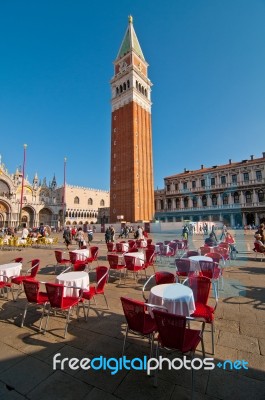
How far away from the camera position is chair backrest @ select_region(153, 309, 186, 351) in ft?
7.91

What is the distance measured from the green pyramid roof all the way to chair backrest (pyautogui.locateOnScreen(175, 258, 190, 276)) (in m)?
59.8

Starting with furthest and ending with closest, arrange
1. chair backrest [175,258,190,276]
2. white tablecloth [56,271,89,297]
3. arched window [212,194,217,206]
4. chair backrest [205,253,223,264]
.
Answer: arched window [212,194,217,206] → chair backrest [205,253,223,264] → chair backrest [175,258,190,276] → white tablecloth [56,271,89,297]

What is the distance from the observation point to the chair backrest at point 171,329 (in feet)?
7.91

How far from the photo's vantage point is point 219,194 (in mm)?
50250

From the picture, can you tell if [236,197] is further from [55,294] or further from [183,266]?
[55,294]

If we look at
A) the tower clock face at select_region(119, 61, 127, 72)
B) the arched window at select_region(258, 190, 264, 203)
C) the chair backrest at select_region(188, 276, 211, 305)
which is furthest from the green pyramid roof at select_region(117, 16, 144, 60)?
the chair backrest at select_region(188, 276, 211, 305)

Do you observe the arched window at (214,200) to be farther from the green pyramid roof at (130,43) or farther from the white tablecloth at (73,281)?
the white tablecloth at (73,281)

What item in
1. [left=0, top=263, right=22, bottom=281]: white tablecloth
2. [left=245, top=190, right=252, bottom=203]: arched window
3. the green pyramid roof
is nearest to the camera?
[left=0, top=263, right=22, bottom=281]: white tablecloth

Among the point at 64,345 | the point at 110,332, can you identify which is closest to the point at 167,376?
the point at 110,332

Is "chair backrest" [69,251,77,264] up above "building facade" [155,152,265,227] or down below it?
below

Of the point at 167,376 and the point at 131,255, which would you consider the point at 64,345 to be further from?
the point at 131,255

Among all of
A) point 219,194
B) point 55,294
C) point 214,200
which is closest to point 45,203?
point 214,200

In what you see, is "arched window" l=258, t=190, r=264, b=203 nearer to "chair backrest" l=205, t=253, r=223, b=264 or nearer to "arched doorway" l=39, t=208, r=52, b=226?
"chair backrest" l=205, t=253, r=223, b=264

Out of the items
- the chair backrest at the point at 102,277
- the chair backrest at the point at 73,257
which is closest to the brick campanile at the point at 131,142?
the chair backrest at the point at 73,257
